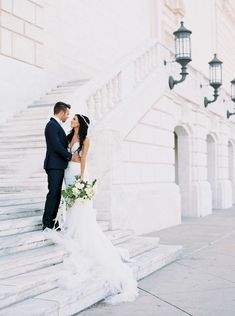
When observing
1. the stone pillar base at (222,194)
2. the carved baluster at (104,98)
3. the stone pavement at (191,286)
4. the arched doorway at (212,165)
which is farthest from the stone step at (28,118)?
the stone pillar base at (222,194)

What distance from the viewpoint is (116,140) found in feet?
28.3

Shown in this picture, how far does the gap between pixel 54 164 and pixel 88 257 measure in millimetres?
1284

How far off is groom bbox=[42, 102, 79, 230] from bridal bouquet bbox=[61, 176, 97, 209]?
0.15 meters

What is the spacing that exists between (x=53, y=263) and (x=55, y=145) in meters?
1.51

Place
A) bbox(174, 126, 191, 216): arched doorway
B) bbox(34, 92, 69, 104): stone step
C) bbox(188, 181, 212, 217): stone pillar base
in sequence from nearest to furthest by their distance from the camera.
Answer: bbox(34, 92, 69, 104): stone step
bbox(188, 181, 212, 217): stone pillar base
bbox(174, 126, 191, 216): arched doorway

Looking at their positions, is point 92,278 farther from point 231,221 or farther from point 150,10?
point 150,10

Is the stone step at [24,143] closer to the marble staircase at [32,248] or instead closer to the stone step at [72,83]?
the marble staircase at [32,248]

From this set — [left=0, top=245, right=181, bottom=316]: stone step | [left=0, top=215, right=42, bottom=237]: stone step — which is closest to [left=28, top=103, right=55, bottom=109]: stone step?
[left=0, top=215, right=42, bottom=237]: stone step

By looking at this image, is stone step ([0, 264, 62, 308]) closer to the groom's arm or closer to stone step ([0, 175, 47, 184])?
the groom's arm

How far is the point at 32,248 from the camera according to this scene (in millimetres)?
5891

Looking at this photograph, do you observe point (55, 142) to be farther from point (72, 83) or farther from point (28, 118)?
point (72, 83)

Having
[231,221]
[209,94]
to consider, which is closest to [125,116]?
[231,221]

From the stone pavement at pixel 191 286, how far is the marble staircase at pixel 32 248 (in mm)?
229

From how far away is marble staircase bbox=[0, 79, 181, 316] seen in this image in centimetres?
470
